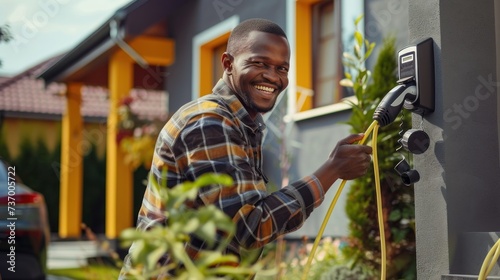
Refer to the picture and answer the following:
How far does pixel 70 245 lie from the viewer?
555 inches

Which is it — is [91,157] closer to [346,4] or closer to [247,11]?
[247,11]

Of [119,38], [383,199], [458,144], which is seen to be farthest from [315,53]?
[458,144]

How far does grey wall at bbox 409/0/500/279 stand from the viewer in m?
2.94

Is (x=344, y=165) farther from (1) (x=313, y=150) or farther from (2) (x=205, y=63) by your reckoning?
(2) (x=205, y=63)

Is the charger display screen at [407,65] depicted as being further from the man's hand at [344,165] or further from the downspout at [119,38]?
the downspout at [119,38]

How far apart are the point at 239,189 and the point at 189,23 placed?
8962 mm

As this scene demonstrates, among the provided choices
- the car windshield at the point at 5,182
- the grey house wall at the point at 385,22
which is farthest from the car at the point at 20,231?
the grey house wall at the point at 385,22

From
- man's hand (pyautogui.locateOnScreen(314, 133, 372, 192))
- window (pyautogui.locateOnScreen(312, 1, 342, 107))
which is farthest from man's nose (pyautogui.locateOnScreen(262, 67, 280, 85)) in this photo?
window (pyautogui.locateOnScreen(312, 1, 342, 107))

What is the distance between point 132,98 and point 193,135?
9.71 metres

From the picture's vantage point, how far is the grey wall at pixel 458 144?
9.65 ft

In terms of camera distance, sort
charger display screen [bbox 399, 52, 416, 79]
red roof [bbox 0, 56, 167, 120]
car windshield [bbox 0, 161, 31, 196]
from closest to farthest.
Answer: charger display screen [bbox 399, 52, 416, 79]
car windshield [bbox 0, 161, 31, 196]
red roof [bbox 0, 56, 167, 120]

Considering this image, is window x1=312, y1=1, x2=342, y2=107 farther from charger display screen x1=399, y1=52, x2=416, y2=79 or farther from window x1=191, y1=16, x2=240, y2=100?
charger display screen x1=399, y1=52, x2=416, y2=79

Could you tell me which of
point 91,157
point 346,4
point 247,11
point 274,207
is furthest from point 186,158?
point 91,157

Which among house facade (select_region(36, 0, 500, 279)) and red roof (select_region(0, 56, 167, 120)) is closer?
house facade (select_region(36, 0, 500, 279))
